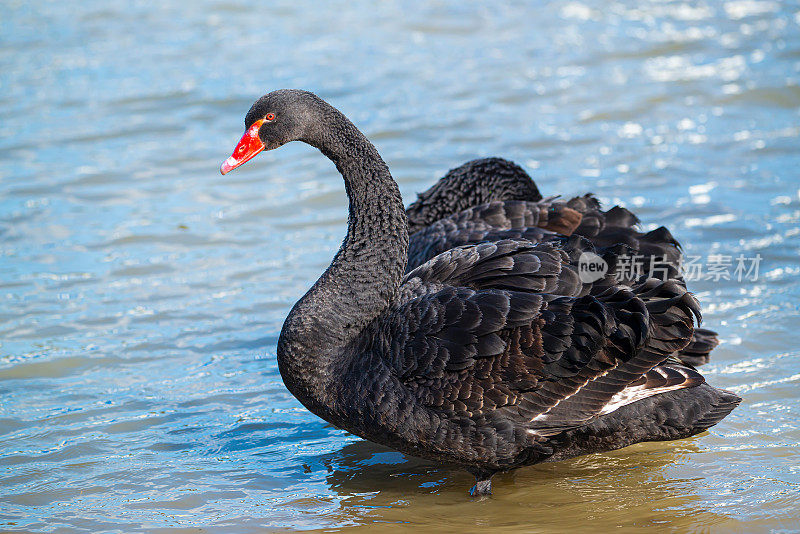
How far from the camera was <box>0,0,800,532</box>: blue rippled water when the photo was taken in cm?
529

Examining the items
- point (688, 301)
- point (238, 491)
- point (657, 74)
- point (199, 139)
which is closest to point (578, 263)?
Result: point (688, 301)

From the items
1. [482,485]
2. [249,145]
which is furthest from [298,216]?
[482,485]

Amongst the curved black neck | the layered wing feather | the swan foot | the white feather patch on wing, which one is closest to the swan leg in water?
the swan foot

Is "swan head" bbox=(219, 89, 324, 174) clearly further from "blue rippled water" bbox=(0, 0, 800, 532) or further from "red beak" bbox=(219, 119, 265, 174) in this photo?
"blue rippled water" bbox=(0, 0, 800, 532)

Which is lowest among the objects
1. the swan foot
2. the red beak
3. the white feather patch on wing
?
Result: the swan foot

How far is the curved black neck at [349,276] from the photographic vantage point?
516cm

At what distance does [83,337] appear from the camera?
716cm

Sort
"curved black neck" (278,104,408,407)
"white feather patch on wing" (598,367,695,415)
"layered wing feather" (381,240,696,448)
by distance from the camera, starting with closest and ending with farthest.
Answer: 1. "layered wing feather" (381,240,696,448)
2. "white feather patch on wing" (598,367,695,415)
3. "curved black neck" (278,104,408,407)

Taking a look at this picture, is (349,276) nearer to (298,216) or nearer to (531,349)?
(531,349)

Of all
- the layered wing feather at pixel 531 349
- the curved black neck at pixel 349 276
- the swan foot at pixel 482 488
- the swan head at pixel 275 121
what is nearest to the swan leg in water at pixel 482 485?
the swan foot at pixel 482 488

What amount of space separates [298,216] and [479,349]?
4571 mm

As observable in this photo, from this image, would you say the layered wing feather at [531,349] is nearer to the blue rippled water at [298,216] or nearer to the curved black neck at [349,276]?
the curved black neck at [349,276]

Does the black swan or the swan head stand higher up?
the swan head

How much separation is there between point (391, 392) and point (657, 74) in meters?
8.57
